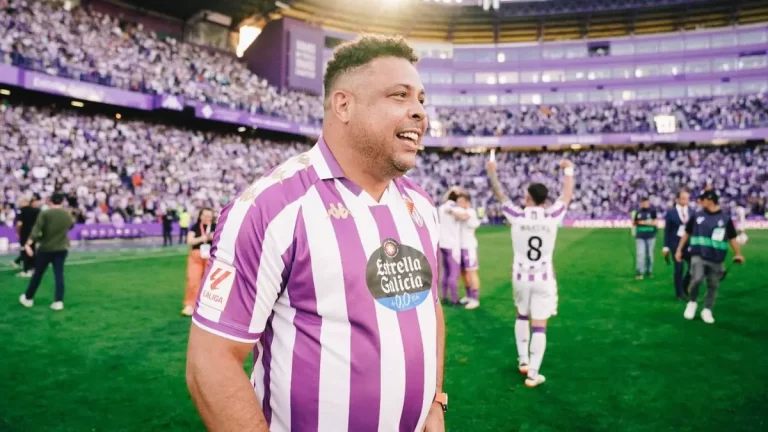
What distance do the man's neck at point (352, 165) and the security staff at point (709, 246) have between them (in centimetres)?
810

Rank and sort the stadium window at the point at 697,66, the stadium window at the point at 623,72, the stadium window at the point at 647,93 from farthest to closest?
the stadium window at the point at 623,72, the stadium window at the point at 647,93, the stadium window at the point at 697,66

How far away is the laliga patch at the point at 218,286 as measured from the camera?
1.57 m

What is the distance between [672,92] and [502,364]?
54.0 m

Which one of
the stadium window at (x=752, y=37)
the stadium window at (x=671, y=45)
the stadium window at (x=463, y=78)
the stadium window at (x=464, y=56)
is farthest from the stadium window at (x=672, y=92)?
the stadium window at (x=464, y=56)

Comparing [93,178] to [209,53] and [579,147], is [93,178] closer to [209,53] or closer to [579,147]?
[209,53]

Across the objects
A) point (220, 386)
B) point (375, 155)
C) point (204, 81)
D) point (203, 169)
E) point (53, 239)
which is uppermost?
point (204, 81)

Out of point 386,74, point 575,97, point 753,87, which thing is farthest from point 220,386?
point 753,87

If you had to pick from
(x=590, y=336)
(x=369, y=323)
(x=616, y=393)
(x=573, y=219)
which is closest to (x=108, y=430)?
(x=369, y=323)

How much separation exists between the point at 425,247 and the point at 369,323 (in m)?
0.47

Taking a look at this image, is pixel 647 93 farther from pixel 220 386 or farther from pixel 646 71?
pixel 220 386

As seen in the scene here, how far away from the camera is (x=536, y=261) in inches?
219

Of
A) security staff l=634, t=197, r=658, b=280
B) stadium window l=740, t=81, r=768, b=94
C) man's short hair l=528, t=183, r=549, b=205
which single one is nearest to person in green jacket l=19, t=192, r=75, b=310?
man's short hair l=528, t=183, r=549, b=205

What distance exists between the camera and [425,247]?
2049 mm

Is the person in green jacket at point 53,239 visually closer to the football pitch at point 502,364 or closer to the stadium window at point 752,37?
the football pitch at point 502,364
